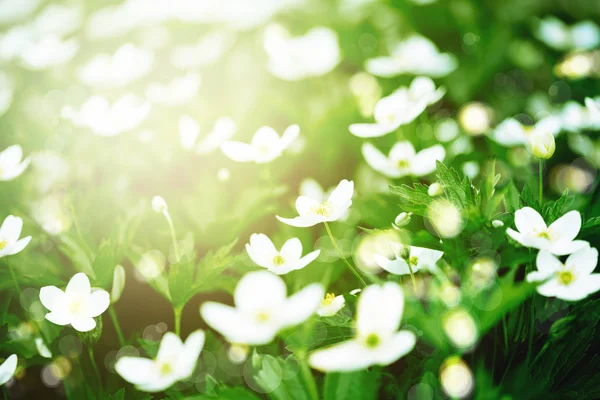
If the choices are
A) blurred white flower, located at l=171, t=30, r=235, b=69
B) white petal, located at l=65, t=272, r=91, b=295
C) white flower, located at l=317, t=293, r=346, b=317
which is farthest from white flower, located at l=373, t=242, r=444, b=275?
blurred white flower, located at l=171, t=30, r=235, b=69

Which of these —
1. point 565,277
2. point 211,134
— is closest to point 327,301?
point 565,277

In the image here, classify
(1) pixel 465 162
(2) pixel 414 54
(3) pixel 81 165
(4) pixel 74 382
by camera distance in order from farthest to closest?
(2) pixel 414 54, (3) pixel 81 165, (1) pixel 465 162, (4) pixel 74 382

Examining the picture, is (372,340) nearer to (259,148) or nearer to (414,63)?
(259,148)

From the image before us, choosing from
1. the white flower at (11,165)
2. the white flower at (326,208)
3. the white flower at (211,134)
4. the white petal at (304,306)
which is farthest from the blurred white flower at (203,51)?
the white petal at (304,306)

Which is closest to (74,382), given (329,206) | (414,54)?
(329,206)

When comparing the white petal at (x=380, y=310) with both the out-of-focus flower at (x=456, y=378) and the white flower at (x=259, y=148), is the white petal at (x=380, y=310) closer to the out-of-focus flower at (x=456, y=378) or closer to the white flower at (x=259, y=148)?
the out-of-focus flower at (x=456, y=378)

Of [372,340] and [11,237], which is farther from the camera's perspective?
[11,237]

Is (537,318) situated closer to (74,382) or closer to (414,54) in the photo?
(74,382)
